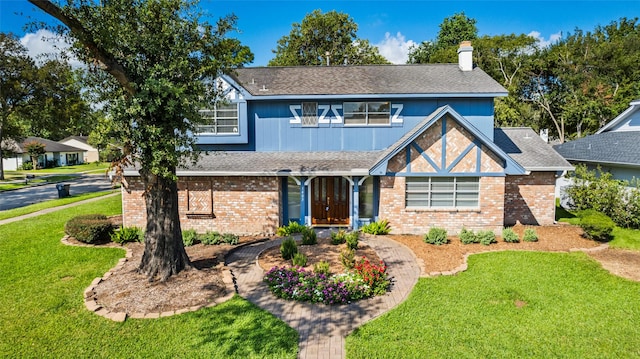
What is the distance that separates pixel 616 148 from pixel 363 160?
15.1 m

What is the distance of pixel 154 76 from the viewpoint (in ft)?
28.1

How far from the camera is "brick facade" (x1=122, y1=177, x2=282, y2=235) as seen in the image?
14758 millimetres

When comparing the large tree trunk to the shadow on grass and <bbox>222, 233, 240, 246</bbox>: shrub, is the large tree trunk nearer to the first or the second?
the shadow on grass

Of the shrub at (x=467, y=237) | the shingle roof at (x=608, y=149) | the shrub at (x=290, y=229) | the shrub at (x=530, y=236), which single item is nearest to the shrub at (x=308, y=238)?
the shrub at (x=290, y=229)

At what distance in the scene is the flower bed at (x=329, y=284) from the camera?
8625mm

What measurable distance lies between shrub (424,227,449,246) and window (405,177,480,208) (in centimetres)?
149

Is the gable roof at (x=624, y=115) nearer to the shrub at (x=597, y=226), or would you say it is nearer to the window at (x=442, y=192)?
the shrub at (x=597, y=226)

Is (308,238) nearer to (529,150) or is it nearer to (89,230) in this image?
(89,230)

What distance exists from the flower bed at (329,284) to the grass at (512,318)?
98 cm

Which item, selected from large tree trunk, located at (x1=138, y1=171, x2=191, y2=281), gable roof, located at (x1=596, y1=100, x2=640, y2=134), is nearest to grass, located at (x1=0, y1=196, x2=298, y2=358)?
large tree trunk, located at (x1=138, y1=171, x2=191, y2=281)

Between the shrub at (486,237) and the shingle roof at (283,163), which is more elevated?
the shingle roof at (283,163)

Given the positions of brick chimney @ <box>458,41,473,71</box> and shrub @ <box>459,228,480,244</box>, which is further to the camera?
brick chimney @ <box>458,41,473,71</box>

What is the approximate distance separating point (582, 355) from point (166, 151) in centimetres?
1001

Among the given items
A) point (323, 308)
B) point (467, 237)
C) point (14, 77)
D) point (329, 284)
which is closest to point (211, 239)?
point (329, 284)
